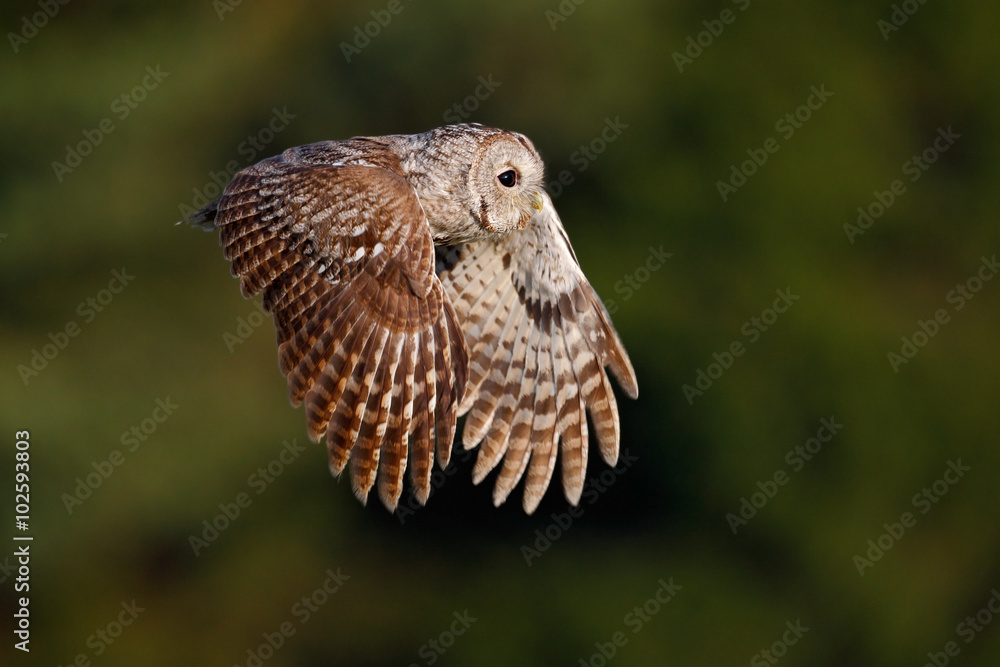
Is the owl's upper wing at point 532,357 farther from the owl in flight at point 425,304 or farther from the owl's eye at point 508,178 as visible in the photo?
the owl's eye at point 508,178

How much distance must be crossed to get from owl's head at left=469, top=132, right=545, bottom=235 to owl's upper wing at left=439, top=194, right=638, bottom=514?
0.40m

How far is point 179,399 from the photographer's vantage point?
1499 centimetres

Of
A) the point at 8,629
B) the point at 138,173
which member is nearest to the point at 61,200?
the point at 138,173

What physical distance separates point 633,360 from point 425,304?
9.84 metres

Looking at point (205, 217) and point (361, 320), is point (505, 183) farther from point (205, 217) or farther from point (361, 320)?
point (205, 217)

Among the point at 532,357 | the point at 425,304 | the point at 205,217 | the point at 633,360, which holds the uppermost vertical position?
the point at 425,304

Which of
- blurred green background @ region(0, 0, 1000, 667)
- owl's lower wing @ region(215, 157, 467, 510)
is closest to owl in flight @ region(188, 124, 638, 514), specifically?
owl's lower wing @ region(215, 157, 467, 510)

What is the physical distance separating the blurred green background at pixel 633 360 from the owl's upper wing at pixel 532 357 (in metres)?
7.13

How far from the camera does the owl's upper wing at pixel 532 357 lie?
20.3 ft

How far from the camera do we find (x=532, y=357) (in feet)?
20.6

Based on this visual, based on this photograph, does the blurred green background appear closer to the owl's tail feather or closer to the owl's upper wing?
the owl's upper wing

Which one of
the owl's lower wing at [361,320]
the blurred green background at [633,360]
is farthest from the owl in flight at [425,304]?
the blurred green background at [633,360]

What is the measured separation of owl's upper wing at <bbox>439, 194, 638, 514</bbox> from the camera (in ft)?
20.3

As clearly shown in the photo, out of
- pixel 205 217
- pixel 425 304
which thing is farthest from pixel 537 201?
pixel 205 217
